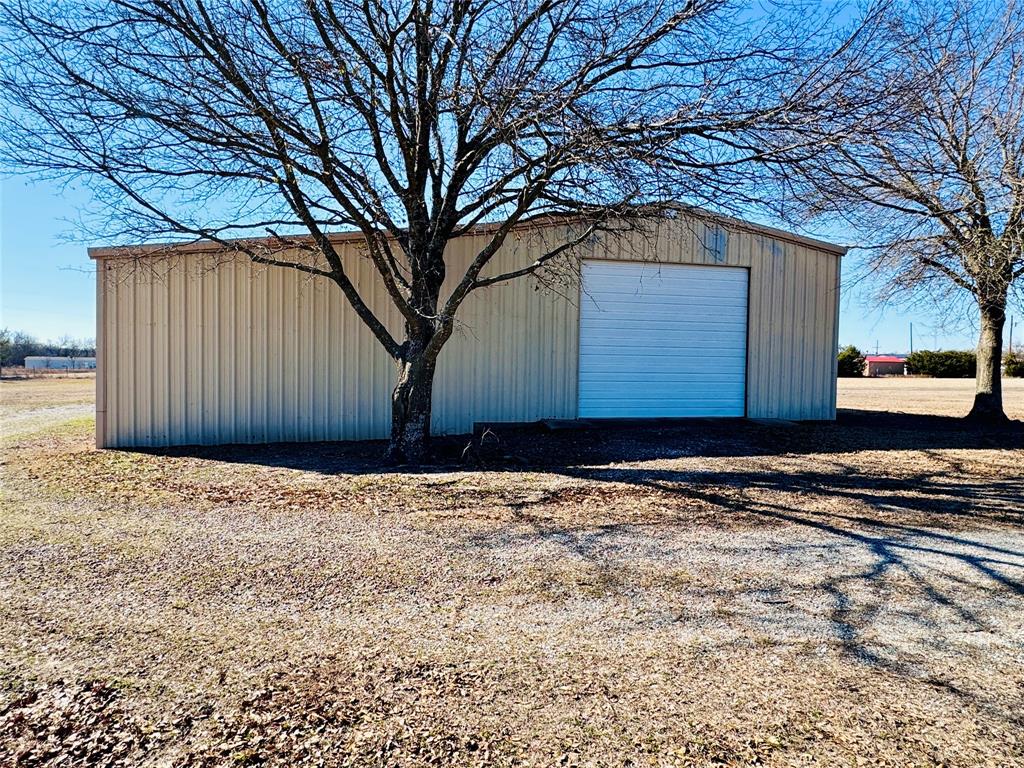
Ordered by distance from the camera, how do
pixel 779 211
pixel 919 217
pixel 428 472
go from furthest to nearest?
pixel 919 217
pixel 428 472
pixel 779 211

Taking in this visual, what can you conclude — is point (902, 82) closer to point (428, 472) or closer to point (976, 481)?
point (976, 481)

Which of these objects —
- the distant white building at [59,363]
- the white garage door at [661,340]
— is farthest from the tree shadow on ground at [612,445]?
the distant white building at [59,363]

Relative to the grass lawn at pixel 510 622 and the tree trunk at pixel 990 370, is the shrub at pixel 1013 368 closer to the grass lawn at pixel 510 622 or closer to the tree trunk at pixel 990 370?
the tree trunk at pixel 990 370

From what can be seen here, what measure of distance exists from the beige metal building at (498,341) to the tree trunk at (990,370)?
2.74 m

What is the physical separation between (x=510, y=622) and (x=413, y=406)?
499 cm

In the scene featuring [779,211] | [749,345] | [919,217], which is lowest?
[749,345]

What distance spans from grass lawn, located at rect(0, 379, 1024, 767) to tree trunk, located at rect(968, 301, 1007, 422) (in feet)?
22.3

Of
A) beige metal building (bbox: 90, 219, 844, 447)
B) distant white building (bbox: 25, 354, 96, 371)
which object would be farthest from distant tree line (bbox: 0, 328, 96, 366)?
beige metal building (bbox: 90, 219, 844, 447)

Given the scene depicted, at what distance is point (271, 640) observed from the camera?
3.03 meters

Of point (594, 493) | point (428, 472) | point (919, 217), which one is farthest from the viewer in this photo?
point (919, 217)

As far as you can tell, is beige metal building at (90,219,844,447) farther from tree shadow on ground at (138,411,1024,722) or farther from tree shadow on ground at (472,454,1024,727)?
tree shadow on ground at (472,454,1024,727)

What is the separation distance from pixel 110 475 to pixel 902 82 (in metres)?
9.52

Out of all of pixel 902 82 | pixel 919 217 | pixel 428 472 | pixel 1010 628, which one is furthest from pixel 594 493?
pixel 919 217

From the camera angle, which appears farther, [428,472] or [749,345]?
[749,345]
